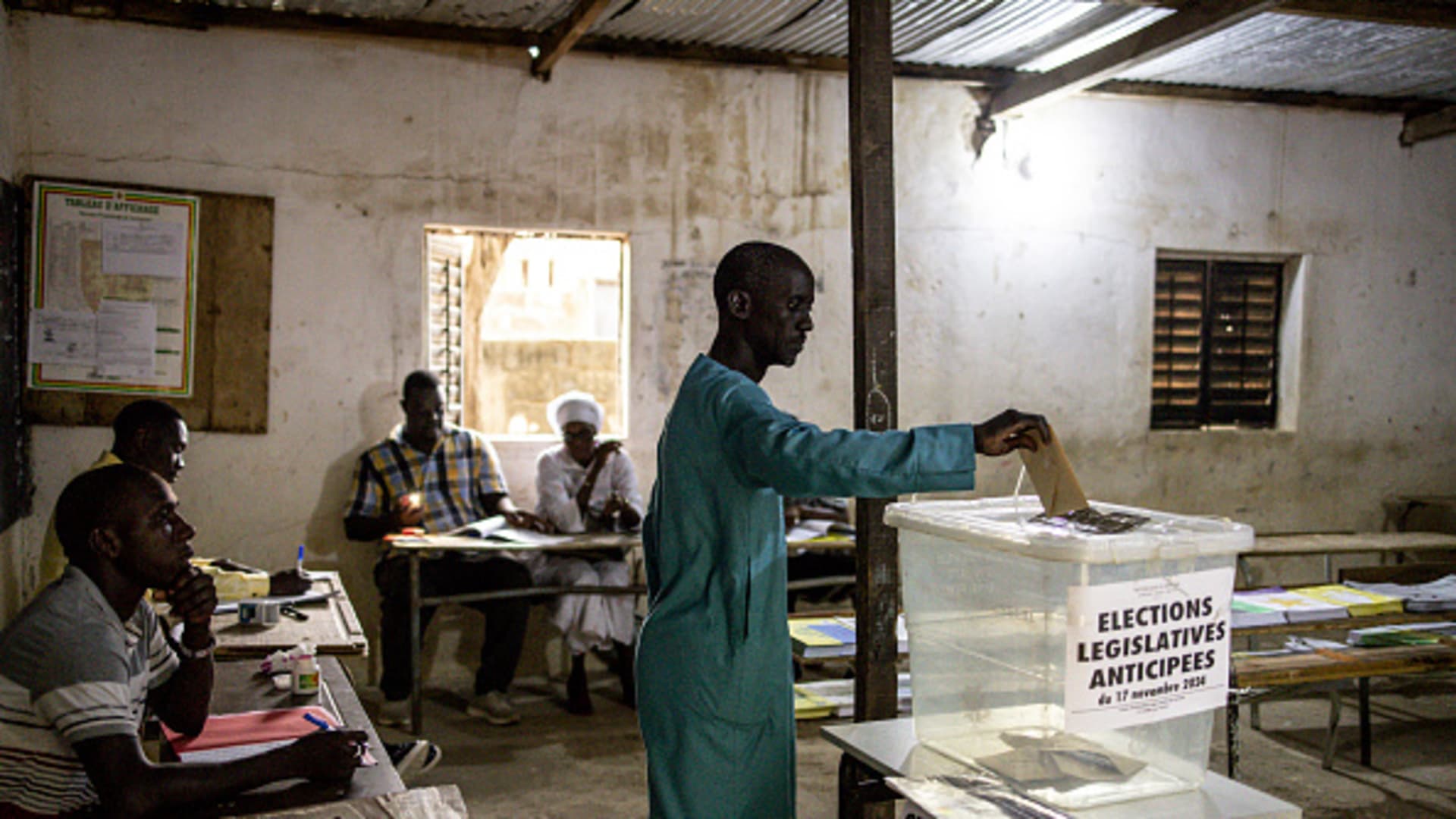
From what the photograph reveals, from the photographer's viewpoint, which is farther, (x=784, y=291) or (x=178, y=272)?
(x=178, y=272)

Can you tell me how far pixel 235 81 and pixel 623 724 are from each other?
12.0 ft

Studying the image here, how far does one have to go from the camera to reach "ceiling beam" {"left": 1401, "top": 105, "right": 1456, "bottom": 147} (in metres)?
7.69

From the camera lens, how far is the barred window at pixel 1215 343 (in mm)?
7688

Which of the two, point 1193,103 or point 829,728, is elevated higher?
point 1193,103

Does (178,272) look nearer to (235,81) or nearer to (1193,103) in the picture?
(235,81)

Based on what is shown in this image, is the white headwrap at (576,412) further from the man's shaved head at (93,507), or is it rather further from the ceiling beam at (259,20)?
the man's shaved head at (93,507)

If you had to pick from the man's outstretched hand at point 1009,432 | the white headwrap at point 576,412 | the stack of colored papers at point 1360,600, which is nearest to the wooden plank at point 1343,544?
the stack of colored papers at point 1360,600

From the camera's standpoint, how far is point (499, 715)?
5.67 m

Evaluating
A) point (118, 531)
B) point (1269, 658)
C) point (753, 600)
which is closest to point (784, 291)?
point (753, 600)

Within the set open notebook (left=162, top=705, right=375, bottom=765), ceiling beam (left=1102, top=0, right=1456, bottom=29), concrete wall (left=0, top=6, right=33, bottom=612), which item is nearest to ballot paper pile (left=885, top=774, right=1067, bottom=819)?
open notebook (left=162, top=705, right=375, bottom=765)

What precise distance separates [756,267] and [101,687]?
137cm

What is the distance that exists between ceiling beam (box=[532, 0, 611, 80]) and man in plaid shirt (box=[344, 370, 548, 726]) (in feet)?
5.58

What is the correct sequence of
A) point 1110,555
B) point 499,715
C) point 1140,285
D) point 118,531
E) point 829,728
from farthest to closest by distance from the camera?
point 1140,285, point 499,715, point 829,728, point 118,531, point 1110,555

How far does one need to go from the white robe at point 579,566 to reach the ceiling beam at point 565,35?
6.48ft
